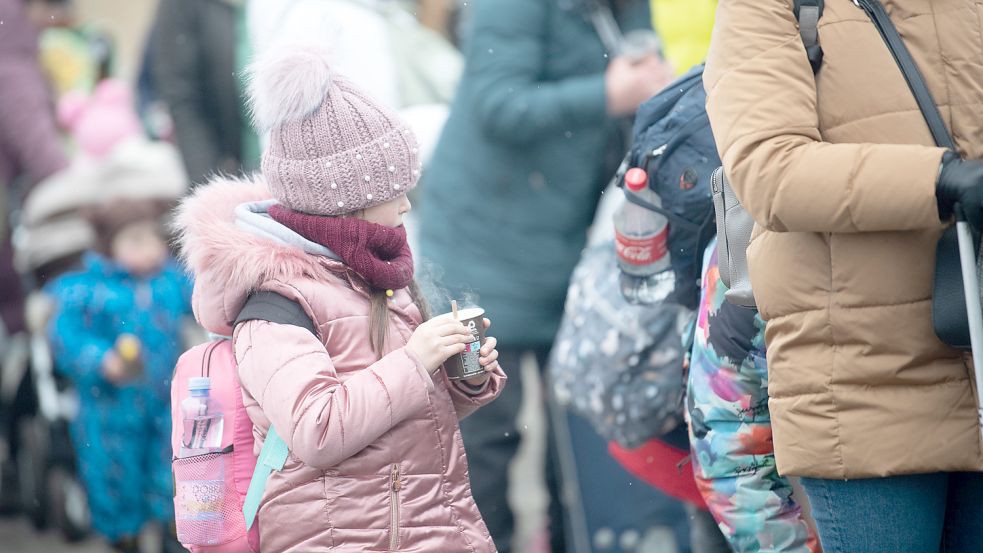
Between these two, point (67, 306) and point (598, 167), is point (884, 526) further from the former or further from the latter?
point (67, 306)

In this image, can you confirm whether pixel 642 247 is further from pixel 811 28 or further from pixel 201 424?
pixel 201 424

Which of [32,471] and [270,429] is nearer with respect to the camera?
[270,429]

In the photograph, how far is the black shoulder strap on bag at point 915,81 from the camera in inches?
104

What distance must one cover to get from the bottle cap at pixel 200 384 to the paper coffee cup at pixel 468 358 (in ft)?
1.51

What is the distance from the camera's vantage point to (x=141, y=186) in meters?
5.72

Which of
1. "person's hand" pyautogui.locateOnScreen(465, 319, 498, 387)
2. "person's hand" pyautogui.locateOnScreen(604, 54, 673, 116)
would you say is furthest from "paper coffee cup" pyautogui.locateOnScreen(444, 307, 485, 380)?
"person's hand" pyautogui.locateOnScreen(604, 54, 673, 116)

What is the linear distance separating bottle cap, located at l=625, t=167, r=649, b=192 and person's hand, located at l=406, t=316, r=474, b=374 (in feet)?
2.12

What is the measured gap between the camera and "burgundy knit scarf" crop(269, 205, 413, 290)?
2975 millimetres

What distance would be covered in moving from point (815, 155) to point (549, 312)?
2298 mm

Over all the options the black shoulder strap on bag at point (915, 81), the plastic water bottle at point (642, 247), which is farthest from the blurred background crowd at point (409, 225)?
the black shoulder strap on bag at point (915, 81)

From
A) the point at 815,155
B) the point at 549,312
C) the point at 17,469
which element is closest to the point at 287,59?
the point at 815,155

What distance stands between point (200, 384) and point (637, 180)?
3.44ft

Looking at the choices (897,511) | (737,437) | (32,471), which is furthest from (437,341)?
(32,471)

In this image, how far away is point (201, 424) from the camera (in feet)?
9.71
